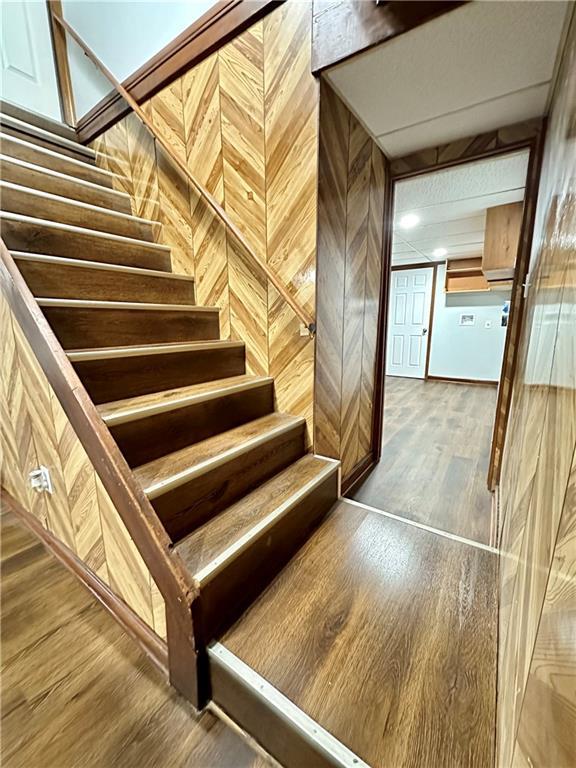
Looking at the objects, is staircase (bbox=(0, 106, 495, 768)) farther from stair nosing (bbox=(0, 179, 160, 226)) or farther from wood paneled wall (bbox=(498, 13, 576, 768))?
wood paneled wall (bbox=(498, 13, 576, 768))

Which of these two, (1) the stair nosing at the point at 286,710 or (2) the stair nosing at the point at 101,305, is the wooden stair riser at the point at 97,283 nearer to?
(2) the stair nosing at the point at 101,305

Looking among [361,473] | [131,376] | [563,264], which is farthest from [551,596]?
[361,473]

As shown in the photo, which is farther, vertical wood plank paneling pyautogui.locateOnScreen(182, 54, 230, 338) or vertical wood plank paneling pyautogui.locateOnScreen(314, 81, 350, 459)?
vertical wood plank paneling pyautogui.locateOnScreen(182, 54, 230, 338)

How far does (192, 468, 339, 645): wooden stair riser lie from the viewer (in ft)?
3.47

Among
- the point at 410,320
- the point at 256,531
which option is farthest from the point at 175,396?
the point at 410,320

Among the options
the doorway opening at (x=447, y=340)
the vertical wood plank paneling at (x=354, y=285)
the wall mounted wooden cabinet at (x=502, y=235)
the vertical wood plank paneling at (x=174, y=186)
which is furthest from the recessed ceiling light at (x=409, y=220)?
the vertical wood plank paneling at (x=174, y=186)

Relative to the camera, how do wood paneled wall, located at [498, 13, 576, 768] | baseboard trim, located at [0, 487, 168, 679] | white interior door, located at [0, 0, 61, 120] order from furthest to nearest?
white interior door, located at [0, 0, 61, 120], baseboard trim, located at [0, 487, 168, 679], wood paneled wall, located at [498, 13, 576, 768]

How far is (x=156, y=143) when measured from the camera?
2320 millimetres

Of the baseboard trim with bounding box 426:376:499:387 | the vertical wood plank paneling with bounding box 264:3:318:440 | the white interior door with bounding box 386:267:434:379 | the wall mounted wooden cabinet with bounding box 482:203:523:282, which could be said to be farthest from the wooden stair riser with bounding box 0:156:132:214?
the baseboard trim with bounding box 426:376:499:387

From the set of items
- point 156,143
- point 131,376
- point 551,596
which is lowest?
point 551,596

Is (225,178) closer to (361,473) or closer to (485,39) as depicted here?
(485,39)

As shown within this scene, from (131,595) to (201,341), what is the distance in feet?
4.48

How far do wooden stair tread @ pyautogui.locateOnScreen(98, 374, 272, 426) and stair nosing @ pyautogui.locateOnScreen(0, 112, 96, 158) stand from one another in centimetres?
253

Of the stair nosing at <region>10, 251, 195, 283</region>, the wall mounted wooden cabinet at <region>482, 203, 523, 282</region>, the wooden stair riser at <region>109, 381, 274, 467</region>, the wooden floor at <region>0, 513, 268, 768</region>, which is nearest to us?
the wooden floor at <region>0, 513, 268, 768</region>
